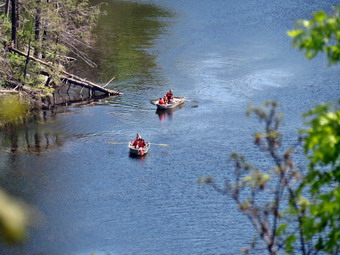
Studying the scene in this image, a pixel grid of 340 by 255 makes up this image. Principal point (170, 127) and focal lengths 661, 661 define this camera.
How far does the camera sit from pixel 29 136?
50094mm

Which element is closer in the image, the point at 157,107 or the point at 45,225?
the point at 45,225

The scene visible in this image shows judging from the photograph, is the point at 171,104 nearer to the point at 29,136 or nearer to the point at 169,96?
the point at 169,96

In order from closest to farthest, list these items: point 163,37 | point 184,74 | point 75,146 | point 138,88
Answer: point 75,146
point 138,88
point 184,74
point 163,37

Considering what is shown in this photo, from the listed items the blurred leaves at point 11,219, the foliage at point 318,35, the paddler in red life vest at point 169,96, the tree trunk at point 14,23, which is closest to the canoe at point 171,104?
the paddler in red life vest at point 169,96

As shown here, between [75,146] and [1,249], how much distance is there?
15.5 m

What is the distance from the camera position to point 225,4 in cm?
10475

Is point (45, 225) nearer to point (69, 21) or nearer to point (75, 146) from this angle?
point (75, 146)

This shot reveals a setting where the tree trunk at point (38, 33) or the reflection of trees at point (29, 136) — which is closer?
the reflection of trees at point (29, 136)

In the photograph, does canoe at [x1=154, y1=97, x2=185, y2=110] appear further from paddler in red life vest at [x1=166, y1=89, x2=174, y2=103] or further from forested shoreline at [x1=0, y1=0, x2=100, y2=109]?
forested shoreline at [x1=0, y1=0, x2=100, y2=109]

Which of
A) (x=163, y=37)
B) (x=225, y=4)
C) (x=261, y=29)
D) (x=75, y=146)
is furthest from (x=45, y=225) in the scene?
(x=225, y=4)

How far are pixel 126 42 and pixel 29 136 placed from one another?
33.1 m

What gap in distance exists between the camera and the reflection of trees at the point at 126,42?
68.8 metres

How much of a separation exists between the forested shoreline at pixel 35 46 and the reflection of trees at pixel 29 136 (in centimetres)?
307

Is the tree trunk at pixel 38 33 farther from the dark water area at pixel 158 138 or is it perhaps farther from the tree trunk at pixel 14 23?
the dark water area at pixel 158 138
